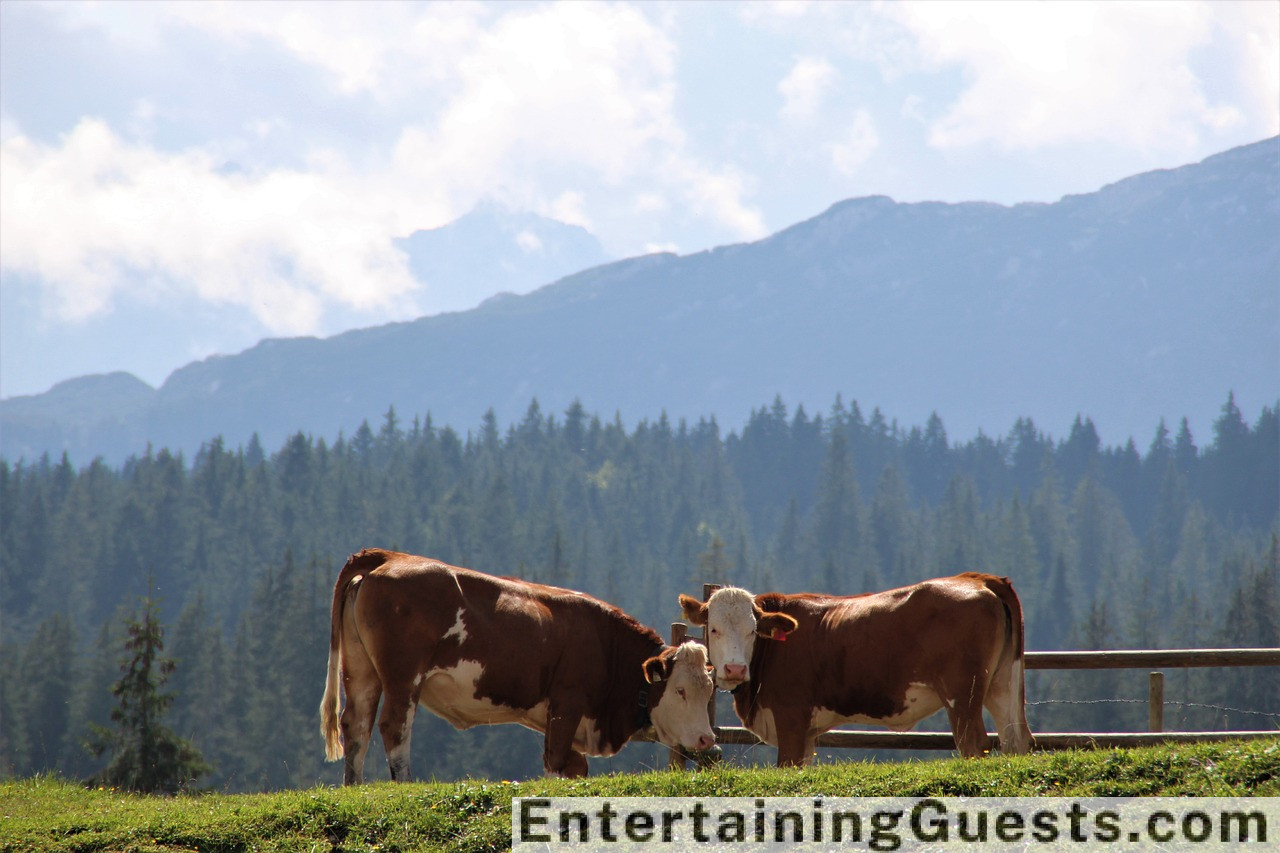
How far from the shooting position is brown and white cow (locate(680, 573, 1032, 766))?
1106 centimetres

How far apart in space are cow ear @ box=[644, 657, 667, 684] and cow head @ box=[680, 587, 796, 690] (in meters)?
0.55

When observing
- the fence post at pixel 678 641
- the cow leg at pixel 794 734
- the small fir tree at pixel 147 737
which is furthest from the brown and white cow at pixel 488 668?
the small fir tree at pixel 147 737

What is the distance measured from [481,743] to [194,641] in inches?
1331

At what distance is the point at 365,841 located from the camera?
8570mm

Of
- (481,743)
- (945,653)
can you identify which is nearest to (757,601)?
(945,653)

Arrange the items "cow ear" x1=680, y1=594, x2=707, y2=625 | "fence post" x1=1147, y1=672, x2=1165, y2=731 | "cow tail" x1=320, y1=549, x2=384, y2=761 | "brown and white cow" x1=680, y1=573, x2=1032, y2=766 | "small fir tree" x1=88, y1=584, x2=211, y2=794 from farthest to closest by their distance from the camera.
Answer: "small fir tree" x1=88, y1=584, x2=211, y2=794 → "fence post" x1=1147, y1=672, x2=1165, y2=731 → "cow ear" x1=680, y1=594, x2=707, y2=625 → "cow tail" x1=320, y1=549, x2=384, y2=761 → "brown and white cow" x1=680, y1=573, x2=1032, y2=766

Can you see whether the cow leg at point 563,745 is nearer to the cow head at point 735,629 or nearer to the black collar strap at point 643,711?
the black collar strap at point 643,711

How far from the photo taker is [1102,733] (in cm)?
1205

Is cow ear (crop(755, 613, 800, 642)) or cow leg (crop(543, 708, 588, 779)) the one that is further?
cow leg (crop(543, 708, 588, 779))

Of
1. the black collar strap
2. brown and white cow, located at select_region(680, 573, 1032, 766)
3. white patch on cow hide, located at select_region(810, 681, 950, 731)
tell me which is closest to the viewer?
brown and white cow, located at select_region(680, 573, 1032, 766)

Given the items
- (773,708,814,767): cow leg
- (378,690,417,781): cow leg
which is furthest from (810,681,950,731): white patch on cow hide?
(378,690,417,781): cow leg

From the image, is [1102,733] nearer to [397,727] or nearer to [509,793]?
[509,793]

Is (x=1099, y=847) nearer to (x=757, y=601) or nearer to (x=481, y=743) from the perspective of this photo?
(x=757, y=601)

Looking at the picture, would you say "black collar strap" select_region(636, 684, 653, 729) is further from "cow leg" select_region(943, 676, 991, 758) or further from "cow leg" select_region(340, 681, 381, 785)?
"cow leg" select_region(943, 676, 991, 758)
